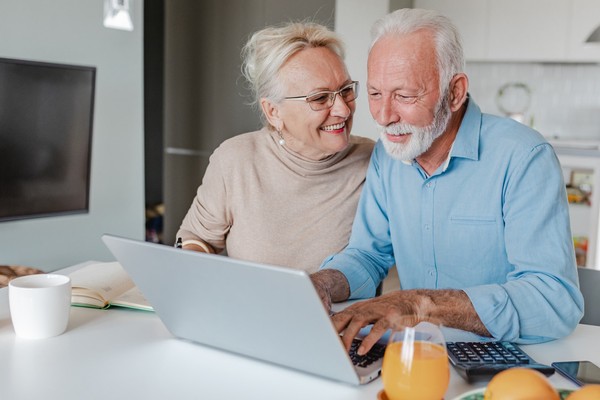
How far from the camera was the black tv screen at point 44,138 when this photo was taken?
9.99 feet

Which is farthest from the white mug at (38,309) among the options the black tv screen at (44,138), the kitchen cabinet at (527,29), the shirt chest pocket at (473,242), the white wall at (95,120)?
the kitchen cabinet at (527,29)

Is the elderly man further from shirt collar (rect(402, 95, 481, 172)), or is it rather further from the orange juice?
the orange juice

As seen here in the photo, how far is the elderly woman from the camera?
180 centimetres

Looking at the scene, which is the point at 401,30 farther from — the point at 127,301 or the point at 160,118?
the point at 160,118

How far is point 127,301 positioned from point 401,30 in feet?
2.75

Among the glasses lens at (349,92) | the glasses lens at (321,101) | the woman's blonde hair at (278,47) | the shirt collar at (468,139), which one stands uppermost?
the woman's blonde hair at (278,47)

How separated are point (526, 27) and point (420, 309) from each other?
4402 millimetres

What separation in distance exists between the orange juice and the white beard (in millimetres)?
745

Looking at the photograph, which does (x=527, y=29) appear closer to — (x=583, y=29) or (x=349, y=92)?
(x=583, y=29)

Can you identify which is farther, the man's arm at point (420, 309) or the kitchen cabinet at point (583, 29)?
the kitchen cabinet at point (583, 29)

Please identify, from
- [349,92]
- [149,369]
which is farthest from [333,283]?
[349,92]

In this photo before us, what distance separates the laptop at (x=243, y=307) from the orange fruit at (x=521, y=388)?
22 cm

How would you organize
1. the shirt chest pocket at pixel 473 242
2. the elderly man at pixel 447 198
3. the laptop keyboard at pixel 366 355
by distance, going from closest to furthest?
1. the laptop keyboard at pixel 366 355
2. the elderly man at pixel 447 198
3. the shirt chest pocket at pixel 473 242

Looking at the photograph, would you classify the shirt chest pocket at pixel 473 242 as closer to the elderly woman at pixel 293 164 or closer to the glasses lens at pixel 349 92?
the elderly woman at pixel 293 164
